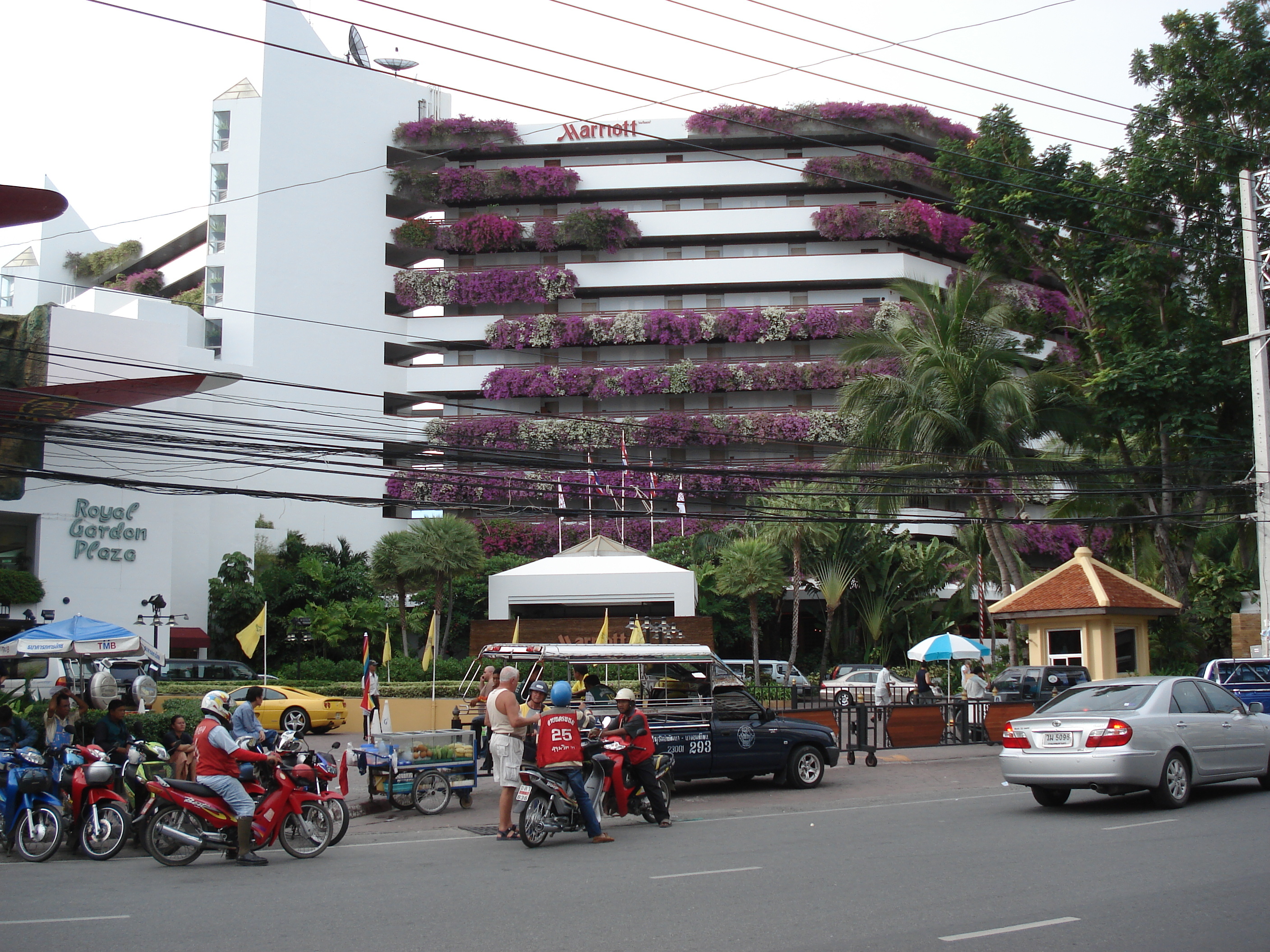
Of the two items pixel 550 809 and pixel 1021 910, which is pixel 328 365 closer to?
pixel 550 809

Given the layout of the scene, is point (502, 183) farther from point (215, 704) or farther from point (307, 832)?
point (307, 832)

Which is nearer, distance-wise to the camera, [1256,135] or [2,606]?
[1256,135]

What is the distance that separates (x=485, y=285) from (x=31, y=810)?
152ft

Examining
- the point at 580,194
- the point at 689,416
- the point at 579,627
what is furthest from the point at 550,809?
the point at 580,194

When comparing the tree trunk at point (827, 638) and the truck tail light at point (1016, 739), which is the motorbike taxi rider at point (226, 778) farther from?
the tree trunk at point (827, 638)

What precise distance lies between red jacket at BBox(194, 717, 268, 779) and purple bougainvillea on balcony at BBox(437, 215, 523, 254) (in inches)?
1877

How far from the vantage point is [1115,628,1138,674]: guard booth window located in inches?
1017

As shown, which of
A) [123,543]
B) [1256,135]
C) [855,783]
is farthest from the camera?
[123,543]

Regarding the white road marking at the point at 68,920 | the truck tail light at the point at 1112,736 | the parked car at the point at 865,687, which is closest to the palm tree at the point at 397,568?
the parked car at the point at 865,687

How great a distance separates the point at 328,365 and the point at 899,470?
34.6 meters

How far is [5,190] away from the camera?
662 cm

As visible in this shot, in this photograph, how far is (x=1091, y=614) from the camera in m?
25.2

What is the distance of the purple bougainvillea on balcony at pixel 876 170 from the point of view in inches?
2117

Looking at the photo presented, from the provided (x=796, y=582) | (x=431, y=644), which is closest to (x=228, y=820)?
(x=431, y=644)
